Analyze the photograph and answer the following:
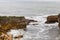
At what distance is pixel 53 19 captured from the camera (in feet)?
171

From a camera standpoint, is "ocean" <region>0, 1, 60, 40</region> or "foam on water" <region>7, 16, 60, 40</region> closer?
"foam on water" <region>7, 16, 60, 40</region>

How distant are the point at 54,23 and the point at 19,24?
10832mm

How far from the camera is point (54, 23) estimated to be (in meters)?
51.2

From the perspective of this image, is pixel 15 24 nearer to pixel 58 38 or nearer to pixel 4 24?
pixel 4 24

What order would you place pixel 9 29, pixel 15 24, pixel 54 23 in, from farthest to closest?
pixel 54 23, pixel 15 24, pixel 9 29

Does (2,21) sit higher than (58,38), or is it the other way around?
(2,21)

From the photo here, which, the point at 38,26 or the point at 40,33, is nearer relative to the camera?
the point at 40,33

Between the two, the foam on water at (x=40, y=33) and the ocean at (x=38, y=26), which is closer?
the foam on water at (x=40, y=33)

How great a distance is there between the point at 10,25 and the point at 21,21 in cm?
456

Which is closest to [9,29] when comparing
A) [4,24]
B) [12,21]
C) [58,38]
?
[4,24]

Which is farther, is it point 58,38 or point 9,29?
point 9,29

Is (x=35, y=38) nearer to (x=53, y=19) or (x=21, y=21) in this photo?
(x=21, y=21)

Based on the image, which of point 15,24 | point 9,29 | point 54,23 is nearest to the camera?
point 9,29

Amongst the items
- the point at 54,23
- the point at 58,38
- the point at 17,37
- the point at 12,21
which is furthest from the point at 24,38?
the point at 54,23
